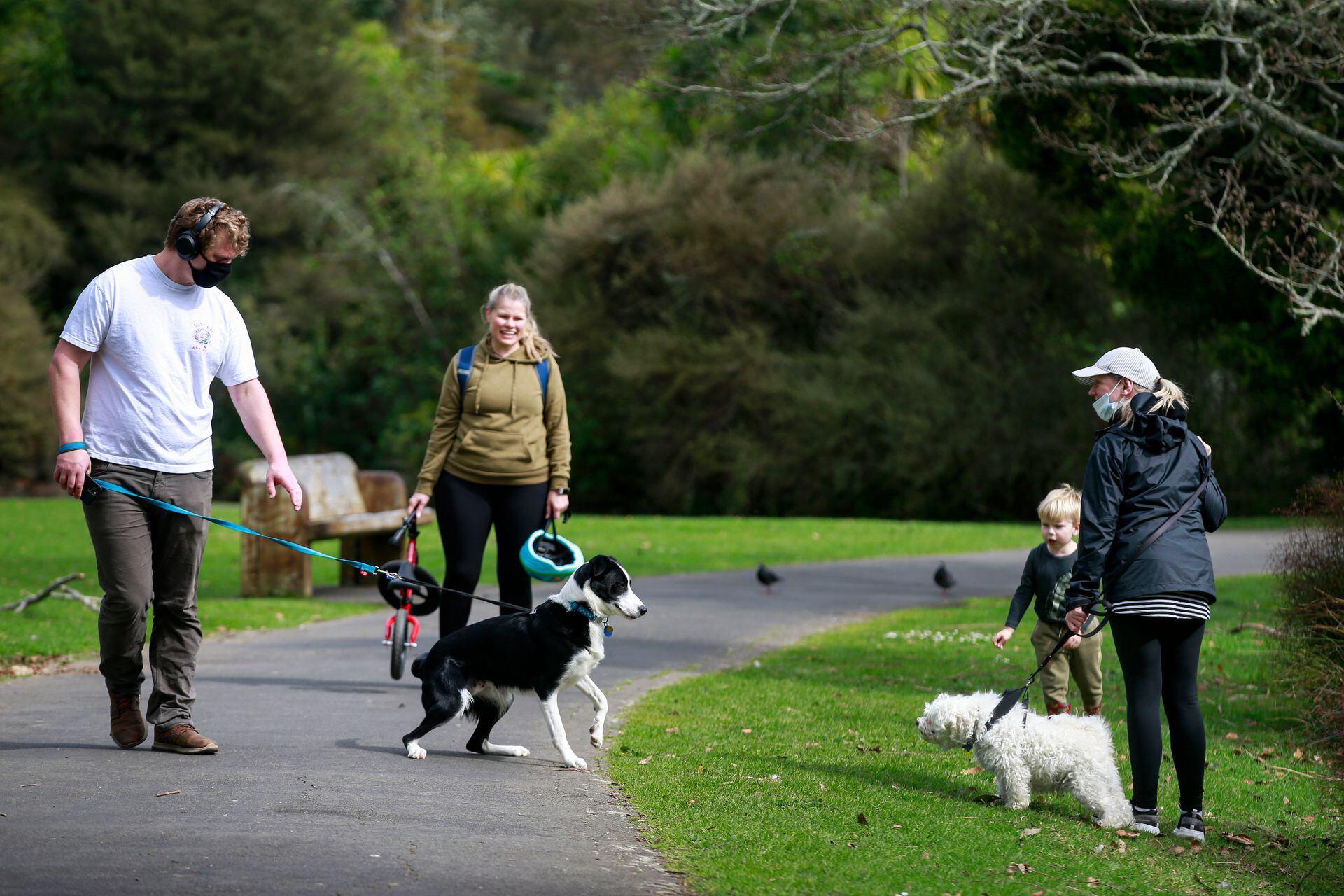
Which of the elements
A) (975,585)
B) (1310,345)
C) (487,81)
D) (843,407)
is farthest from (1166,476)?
(487,81)

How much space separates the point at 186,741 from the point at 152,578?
769 millimetres

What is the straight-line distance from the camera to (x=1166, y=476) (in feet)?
19.4

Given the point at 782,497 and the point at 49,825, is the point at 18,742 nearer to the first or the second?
the point at 49,825

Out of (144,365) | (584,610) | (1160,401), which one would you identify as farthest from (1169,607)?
(144,365)

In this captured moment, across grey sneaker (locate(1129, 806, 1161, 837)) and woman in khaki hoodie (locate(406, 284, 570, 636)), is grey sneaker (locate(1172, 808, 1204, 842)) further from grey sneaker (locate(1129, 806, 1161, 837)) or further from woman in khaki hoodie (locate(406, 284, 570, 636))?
woman in khaki hoodie (locate(406, 284, 570, 636))

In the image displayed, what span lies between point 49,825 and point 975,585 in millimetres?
12262

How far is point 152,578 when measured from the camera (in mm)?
6562

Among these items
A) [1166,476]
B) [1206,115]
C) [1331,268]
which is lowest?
[1166,476]

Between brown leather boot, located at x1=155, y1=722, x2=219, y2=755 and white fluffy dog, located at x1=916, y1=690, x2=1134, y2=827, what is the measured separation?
330 centimetres

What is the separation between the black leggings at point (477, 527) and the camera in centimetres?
825

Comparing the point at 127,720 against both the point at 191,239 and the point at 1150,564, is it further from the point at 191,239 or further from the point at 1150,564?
the point at 1150,564

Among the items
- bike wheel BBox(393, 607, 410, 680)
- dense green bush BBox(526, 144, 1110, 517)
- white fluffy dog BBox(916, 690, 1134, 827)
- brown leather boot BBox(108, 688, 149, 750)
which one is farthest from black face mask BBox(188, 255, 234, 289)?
dense green bush BBox(526, 144, 1110, 517)

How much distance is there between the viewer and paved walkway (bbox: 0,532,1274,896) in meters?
4.78

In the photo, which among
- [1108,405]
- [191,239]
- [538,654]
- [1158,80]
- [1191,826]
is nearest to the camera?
[1191,826]
